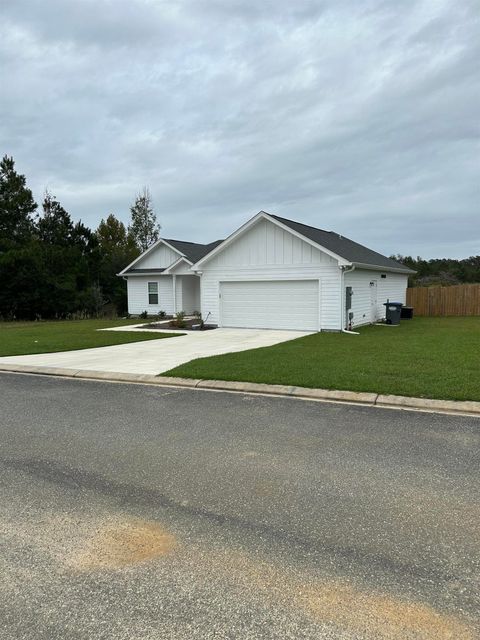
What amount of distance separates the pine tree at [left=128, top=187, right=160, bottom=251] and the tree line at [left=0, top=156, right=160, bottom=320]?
7983 mm

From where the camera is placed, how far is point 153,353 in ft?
40.6

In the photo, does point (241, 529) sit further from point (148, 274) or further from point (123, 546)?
point (148, 274)

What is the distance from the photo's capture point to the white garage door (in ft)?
58.3

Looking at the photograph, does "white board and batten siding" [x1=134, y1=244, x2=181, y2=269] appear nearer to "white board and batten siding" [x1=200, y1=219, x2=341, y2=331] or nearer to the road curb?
"white board and batten siding" [x1=200, y1=219, x2=341, y2=331]

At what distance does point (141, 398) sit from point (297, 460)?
3.56 m

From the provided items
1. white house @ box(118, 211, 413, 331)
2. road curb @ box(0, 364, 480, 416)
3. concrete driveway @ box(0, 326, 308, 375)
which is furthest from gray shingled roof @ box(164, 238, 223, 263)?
road curb @ box(0, 364, 480, 416)

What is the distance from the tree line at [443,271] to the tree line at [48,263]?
25712 mm

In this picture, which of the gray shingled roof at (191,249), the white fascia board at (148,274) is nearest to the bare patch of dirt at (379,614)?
the gray shingled roof at (191,249)

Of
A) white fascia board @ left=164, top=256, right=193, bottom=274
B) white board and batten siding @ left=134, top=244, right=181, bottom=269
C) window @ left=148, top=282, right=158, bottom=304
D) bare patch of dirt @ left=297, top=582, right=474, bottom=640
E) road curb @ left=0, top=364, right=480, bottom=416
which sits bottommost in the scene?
bare patch of dirt @ left=297, top=582, right=474, bottom=640

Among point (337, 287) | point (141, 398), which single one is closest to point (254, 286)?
point (337, 287)

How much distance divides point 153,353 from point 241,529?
9369 mm

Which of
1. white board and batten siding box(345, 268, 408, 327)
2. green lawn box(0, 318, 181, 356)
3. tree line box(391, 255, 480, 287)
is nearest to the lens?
green lawn box(0, 318, 181, 356)

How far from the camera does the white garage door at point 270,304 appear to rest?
17766 mm

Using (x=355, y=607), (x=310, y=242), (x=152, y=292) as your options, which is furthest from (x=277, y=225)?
(x=355, y=607)
